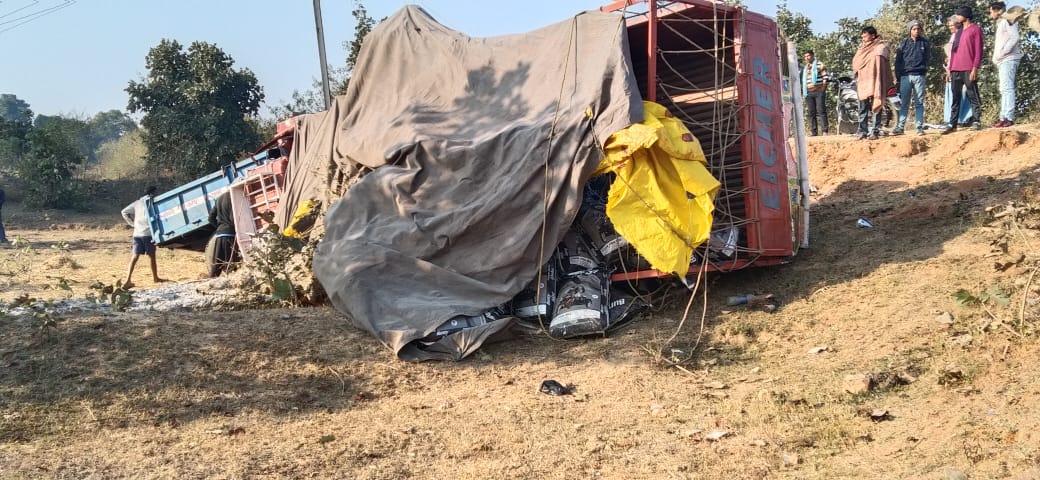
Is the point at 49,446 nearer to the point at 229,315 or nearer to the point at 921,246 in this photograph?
the point at 229,315

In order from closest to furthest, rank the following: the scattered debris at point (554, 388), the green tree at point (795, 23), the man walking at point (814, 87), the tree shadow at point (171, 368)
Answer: the tree shadow at point (171, 368), the scattered debris at point (554, 388), the man walking at point (814, 87), the green tree at point (795, 23)

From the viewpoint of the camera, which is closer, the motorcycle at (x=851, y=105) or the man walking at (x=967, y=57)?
the man walking at (x=967, y=57)

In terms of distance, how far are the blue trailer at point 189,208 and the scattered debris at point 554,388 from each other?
723cm

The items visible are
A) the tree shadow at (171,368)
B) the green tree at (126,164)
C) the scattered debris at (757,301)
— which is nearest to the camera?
the tree shadow at (171,368)

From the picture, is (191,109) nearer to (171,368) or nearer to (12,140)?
(12,140)

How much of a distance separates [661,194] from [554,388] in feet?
5.74

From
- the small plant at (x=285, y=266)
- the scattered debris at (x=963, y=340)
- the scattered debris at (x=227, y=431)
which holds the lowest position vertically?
the scattered debris at (x=963, y=340)

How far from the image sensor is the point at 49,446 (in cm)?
388

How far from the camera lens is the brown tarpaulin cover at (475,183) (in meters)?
5.79

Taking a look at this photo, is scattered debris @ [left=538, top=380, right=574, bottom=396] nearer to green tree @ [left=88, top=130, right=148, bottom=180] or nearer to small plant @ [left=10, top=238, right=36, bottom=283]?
small plant @ [left=10, top=238, right=36, bottom=283]

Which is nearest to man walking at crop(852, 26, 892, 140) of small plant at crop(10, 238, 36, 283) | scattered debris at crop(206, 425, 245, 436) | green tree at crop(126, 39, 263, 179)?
scattered debris at crop(206, 425, 245, 436)

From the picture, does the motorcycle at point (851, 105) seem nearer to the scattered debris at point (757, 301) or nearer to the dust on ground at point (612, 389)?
the dust on ground at point (612, 389)

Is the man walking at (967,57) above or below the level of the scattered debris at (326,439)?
above

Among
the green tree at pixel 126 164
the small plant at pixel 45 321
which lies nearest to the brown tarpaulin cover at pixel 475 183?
the small plant at pixel 45 321
